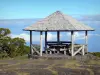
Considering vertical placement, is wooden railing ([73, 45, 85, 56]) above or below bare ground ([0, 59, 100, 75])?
above

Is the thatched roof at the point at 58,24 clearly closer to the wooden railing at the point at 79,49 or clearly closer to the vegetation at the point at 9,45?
the wooden railing at the point at 79,49

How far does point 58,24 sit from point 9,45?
15279mm

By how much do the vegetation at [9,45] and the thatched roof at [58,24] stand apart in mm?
13334

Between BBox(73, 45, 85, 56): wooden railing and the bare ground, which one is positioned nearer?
the bare ground

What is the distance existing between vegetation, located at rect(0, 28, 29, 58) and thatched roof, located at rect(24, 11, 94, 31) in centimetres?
1333

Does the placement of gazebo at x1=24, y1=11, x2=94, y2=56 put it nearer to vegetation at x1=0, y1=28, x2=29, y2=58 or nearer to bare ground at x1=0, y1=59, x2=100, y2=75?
bare ground at x1=0, y1=59, x2=100, y2=75

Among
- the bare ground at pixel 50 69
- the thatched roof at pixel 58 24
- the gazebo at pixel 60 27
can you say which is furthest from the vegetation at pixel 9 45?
the bare ground at pixel 50 69

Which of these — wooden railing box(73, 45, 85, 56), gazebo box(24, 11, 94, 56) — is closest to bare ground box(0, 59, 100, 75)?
gazebo box(24, 11, 94, 56)

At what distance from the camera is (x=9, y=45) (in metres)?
38.1

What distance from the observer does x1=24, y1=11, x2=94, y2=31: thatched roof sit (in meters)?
23.5

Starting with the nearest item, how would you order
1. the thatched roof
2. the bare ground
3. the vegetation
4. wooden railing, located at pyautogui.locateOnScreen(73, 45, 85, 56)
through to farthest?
the bare ground
the thatched roof
wooden railing, located at pyautogui.locateOnScreen(73, 45, 85, 56)
the vegetation

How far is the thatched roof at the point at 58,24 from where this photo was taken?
77.0 feet

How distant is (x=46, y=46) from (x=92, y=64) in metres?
9.21

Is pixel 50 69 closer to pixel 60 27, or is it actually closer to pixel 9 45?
pixel 60 27
